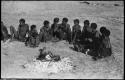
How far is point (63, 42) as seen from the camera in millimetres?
12672

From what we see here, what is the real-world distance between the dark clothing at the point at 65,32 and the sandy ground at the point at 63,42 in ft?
1.14

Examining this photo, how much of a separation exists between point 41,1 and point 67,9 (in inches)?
150

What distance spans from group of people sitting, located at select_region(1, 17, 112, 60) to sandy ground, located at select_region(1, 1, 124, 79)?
291 millimetres

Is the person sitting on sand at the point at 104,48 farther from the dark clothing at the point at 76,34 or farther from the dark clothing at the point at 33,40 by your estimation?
the dark clothing at the point at 33,40

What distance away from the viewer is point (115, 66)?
10.1 metres

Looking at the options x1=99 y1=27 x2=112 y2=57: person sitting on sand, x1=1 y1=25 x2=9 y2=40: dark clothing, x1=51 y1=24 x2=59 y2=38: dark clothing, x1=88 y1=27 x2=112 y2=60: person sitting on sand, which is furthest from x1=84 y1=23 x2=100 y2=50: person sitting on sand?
x1=1 y1=25 x2=9 y2=40: dark clothing

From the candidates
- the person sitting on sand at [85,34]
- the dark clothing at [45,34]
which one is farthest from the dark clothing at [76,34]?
the dark clothing at [45,34]

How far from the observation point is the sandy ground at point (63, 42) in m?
9.52

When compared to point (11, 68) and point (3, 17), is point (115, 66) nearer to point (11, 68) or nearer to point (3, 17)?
point (11, 68)

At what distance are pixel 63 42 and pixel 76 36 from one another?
2.11ft

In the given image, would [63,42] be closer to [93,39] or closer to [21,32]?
[93,39]

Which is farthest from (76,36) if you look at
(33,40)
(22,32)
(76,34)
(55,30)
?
(22,32)

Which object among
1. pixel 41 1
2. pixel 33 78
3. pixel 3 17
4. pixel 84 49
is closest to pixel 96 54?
pixel 84 49

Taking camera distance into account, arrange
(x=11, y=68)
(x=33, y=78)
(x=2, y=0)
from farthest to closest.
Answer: (x=2, y=0), (x=11, y=68), (x=33, y=78)
